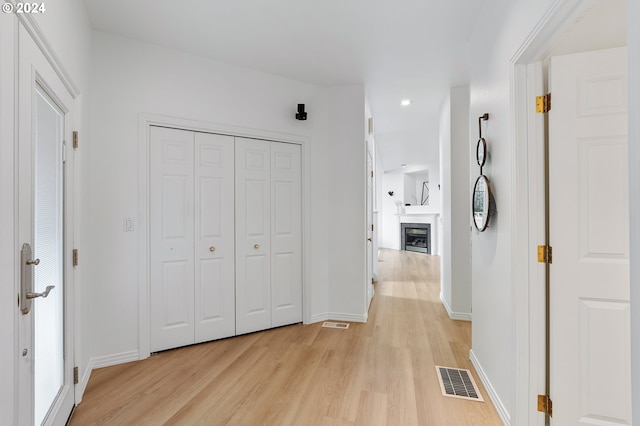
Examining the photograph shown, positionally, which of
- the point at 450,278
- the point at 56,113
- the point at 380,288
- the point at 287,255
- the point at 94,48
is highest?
the point at 94,48

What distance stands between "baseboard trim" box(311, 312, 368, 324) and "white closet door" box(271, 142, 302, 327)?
0.19m

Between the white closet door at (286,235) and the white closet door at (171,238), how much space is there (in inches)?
32.9

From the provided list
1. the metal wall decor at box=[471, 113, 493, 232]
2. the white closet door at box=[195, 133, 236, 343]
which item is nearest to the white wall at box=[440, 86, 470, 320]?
the metal wall decor at box=[471, 113, 493, 232]

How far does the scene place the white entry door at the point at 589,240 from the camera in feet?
4.91

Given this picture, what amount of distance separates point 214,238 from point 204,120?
3.64ft

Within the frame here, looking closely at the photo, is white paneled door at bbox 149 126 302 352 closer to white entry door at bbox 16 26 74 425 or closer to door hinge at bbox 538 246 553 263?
white entry door at bbox 16 26 74 425

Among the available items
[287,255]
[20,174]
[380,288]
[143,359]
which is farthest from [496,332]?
[380,288]

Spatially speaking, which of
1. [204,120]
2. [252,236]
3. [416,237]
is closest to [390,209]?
[416,237]

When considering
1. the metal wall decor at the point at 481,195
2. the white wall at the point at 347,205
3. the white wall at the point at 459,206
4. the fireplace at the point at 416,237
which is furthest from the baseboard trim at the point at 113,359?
the fireplace at the point at 416,237

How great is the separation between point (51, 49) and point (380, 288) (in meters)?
4.77

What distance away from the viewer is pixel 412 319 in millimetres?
3682

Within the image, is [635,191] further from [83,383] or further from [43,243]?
[83,383]

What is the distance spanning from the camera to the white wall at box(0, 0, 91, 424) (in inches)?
43.7

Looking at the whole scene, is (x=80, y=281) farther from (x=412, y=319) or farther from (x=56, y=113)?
(x=412, y=319)
